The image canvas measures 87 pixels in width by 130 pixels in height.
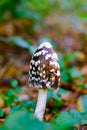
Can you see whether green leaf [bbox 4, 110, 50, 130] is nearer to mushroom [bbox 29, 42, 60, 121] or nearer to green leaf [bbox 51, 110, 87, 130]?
green leaf [bbox 51, 110, 87, 130]

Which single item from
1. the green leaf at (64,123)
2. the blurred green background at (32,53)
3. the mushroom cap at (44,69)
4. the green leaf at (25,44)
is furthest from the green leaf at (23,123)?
the green leaf at (25,44)

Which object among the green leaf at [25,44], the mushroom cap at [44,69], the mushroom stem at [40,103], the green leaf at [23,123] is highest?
the green leaf at [25,44]

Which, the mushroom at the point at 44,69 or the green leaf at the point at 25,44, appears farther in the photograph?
the green leaf at the point at 25,44

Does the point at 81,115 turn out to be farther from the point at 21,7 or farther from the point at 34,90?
the point at 21,7

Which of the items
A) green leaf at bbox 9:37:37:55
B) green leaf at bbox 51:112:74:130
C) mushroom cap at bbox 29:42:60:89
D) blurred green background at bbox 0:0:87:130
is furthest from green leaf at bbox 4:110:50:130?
green leaf at bbox 9:37:37:55

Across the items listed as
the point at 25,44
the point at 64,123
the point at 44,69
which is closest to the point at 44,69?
the point at 44,69

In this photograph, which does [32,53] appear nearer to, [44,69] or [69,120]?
[44,69]

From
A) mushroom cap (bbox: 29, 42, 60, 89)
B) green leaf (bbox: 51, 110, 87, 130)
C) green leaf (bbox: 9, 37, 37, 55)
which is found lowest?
green leaf (bbox: 51, 110, 87, 130)

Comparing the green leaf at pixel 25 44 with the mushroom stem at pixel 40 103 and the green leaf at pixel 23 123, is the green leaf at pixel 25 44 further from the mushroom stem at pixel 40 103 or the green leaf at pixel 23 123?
the green leaf at pixel 23 123

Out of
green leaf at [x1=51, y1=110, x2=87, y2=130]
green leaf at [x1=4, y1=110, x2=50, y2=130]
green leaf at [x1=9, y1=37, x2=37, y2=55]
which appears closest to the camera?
green leaf at [x1=4, y1=110, x2=50, y2=130]

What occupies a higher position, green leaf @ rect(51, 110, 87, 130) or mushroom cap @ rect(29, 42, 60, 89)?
mushroom cap @ rect(29, 42, 60, 89)
